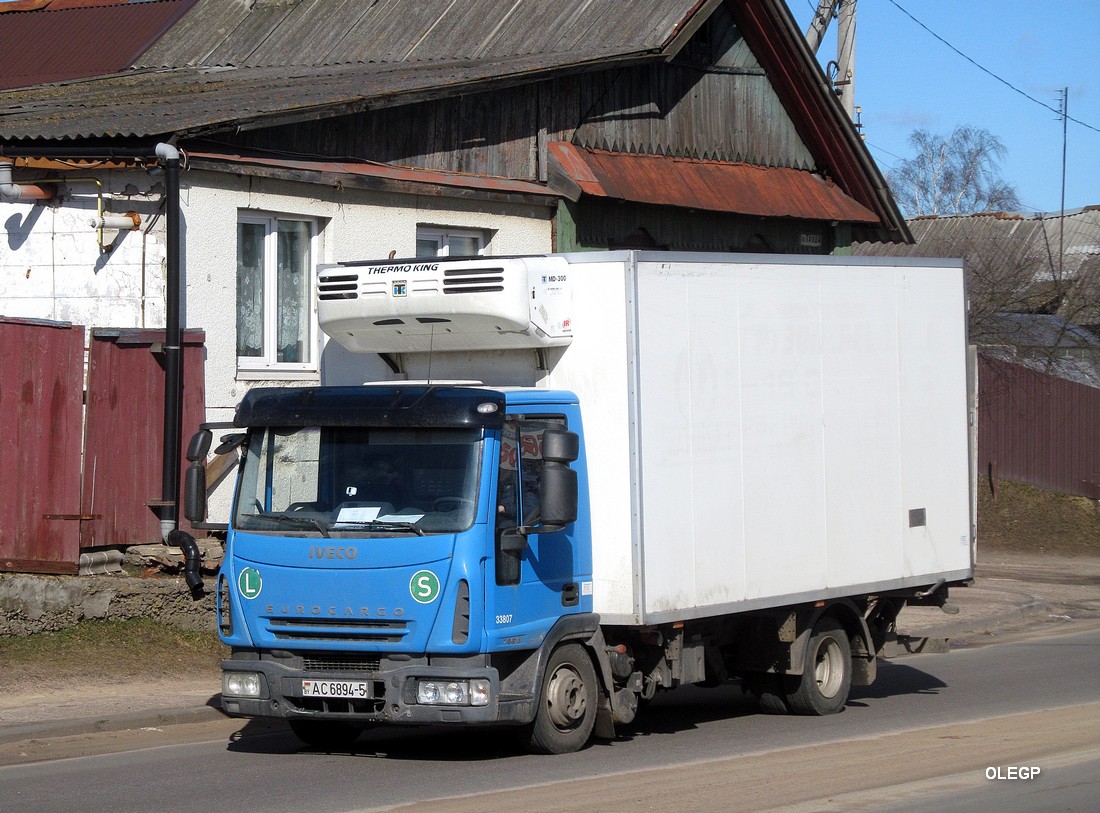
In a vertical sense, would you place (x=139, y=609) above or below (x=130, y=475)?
below

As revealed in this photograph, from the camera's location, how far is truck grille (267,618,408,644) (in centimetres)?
820

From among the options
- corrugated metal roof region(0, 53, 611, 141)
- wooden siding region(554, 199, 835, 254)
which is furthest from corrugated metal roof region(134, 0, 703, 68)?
wooden siding region(554, 199, 835, 254)

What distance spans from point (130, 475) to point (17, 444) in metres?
0.96

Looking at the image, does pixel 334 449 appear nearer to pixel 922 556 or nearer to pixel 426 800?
pixel 426 800

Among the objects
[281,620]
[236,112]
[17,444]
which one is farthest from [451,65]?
[281,620]

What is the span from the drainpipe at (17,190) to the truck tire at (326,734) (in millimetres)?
5574

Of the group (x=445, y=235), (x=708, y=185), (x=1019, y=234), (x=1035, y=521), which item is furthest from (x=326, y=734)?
(x=1019, y=234)

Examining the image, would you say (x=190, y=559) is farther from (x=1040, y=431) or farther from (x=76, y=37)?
(x=1040, y=431)

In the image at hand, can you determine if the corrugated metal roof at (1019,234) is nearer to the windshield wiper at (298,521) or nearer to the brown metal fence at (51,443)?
the brown metal fence at (51,443)

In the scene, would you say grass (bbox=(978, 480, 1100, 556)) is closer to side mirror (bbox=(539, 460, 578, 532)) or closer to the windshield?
side mirror (bbox=(539, 460, 578, 532))

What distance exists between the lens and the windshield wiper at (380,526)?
8227 mm

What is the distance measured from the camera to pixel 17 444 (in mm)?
12031

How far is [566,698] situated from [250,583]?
2023 millimetres

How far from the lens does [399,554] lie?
816cm
